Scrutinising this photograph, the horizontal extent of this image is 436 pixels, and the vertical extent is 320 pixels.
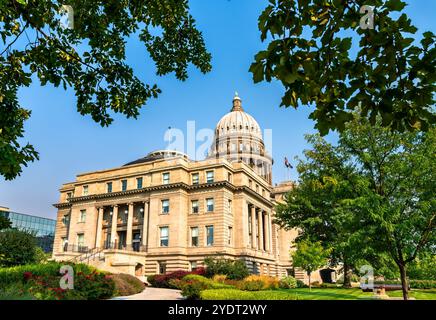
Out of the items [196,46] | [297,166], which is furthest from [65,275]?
[297,166]

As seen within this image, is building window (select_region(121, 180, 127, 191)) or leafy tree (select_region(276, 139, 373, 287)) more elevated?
building window (select_region(121, 180, 127, 191))

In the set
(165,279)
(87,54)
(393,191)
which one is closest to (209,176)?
(165,279)

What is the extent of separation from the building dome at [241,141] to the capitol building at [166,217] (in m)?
39.9

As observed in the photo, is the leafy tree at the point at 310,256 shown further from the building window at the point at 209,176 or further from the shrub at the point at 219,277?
the building window at the point at 209,176

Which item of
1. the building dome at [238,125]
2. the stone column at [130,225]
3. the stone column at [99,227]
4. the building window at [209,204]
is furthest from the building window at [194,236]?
the building dome at [238,125]

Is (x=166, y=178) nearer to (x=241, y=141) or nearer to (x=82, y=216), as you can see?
(x=82, y=216)

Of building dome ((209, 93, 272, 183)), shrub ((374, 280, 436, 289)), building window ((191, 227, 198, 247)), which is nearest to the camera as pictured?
building window ((191, 227, 198, 247))

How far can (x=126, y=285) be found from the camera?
28.2 meters

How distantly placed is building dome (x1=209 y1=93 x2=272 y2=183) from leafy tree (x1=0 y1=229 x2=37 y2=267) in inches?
2752

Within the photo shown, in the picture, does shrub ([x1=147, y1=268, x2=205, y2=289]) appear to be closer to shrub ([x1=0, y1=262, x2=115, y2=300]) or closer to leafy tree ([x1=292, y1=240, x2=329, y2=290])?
leafy tree ([x1=292, y1=240, x2=329, y2=290])

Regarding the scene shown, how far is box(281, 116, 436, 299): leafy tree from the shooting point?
20597mm

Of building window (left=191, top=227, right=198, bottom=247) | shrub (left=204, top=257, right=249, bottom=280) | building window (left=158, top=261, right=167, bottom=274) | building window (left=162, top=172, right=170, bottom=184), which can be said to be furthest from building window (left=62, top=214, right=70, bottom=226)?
shrub (left=204, top=257, right=249, bottom=280)

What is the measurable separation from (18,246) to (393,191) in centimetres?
2979

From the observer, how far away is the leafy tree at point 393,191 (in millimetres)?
20597
